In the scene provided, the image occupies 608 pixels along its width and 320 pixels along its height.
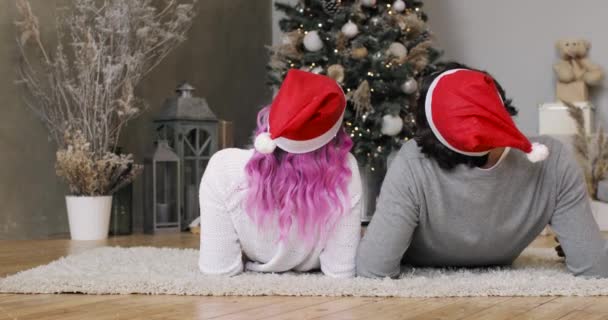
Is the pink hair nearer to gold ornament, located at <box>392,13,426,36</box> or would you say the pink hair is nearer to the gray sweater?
the gray sweater

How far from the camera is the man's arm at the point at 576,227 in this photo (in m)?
2.24

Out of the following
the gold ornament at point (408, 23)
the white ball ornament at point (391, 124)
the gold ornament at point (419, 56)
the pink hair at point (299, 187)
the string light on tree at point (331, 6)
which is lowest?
the white ball ornament at point (391, 124)

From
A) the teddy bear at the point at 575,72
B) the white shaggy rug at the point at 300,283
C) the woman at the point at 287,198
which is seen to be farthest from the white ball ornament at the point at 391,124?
the woman at the point at 287,198

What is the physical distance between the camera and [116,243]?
374cm

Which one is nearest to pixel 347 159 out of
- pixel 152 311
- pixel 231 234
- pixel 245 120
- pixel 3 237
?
pixel 231 234

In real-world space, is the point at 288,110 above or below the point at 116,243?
above

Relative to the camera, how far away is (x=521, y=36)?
5.54m

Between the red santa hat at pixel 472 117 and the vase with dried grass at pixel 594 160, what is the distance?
257 cm

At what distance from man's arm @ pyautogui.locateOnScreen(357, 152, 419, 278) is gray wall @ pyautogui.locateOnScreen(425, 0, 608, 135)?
3.44 m

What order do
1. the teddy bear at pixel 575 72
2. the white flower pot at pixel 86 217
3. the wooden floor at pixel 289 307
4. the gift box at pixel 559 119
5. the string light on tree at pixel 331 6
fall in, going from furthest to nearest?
the teddy bear at pixel 575 72 < the gift box at pixel 559 119 < the string light on tree at pixel 331 6 < the white flower pot at pixel 86 217 < the wooden floor at pixel 289 307

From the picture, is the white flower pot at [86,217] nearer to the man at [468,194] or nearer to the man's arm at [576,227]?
the man at [468,194]

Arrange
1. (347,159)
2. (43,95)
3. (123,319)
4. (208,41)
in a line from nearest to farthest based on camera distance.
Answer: (123,319) < (347,159) < (43,95) < (208,41)

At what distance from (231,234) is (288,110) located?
404 millimetres

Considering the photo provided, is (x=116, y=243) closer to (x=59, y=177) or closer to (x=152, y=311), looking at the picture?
(x=59, y=177)
